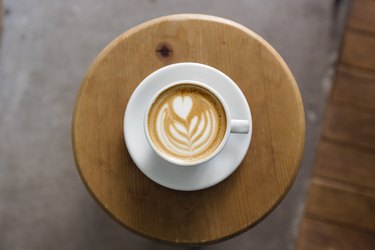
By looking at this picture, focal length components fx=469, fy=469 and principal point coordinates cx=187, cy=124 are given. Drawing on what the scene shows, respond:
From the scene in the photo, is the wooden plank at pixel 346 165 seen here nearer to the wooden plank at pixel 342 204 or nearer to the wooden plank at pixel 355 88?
the wooden plank at pixel 342 204

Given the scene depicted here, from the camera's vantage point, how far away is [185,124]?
0.88 meters

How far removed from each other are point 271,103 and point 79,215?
736 mm

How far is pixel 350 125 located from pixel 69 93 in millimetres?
884

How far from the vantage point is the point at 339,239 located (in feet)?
4.70

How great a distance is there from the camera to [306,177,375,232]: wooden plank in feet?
4.71

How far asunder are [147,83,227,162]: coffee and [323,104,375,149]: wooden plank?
0.69 m

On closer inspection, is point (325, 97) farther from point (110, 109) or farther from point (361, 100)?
point (110, 109)

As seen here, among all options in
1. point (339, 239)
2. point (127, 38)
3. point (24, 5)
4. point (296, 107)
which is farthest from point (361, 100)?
point (24, 5)

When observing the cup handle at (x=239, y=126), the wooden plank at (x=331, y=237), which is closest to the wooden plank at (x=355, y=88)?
the wooden plank at (x=331, y=237)

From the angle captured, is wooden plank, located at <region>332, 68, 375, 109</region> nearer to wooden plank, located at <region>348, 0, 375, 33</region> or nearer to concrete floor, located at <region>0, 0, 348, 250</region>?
concrete floor, located at <region>0, 0, 348, 250</region>

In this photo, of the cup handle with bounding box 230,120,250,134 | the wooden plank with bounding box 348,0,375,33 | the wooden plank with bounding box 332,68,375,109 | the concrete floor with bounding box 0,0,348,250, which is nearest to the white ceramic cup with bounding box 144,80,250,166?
the cup handle with bounding box 230,120,250,134

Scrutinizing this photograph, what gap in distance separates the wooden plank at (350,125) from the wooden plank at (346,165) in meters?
0.04

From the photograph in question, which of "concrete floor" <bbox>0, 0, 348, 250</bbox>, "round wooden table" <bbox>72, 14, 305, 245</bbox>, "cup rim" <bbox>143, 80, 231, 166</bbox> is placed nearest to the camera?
"cup rim" <bbox>143, 80, 231, 166</bbox>

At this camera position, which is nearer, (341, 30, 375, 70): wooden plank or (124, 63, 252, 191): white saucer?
(124, 63, 252, 191): white saucer
